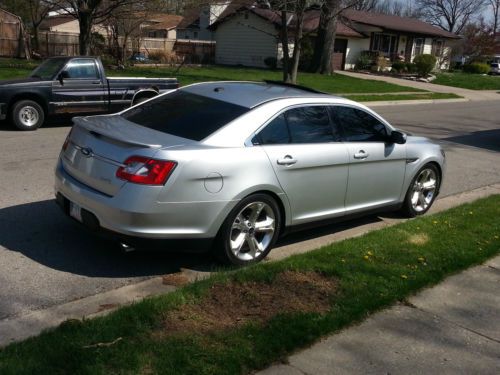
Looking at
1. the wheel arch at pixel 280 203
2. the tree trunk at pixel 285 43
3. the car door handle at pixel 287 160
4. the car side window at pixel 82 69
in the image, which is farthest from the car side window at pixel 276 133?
the tree trunk at pixel 285 43

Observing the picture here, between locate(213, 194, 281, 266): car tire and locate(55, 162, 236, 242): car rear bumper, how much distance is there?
0.12 m

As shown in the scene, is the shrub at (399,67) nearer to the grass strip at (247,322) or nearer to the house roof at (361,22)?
the house roof at (361,22)

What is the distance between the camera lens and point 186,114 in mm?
5301

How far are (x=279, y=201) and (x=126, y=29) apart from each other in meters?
28.5

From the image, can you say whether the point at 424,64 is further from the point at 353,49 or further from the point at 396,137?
the point at 396,137

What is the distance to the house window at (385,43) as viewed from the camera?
48406mm

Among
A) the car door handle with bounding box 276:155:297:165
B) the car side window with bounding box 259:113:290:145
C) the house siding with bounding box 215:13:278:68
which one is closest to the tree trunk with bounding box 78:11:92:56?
the car side window with bounding box 259:113:290:145

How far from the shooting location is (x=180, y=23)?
68000 millimetres

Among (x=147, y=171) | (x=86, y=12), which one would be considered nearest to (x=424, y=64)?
(x=86, y=12)

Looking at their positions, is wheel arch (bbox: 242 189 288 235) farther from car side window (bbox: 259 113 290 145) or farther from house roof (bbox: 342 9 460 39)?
house roof (bbox: 342 9 460 39)

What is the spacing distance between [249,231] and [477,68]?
55.6m

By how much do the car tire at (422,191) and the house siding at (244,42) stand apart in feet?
118

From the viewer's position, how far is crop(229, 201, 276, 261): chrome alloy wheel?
16.4ft

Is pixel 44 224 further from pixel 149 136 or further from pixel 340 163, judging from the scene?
pixel 340 163
